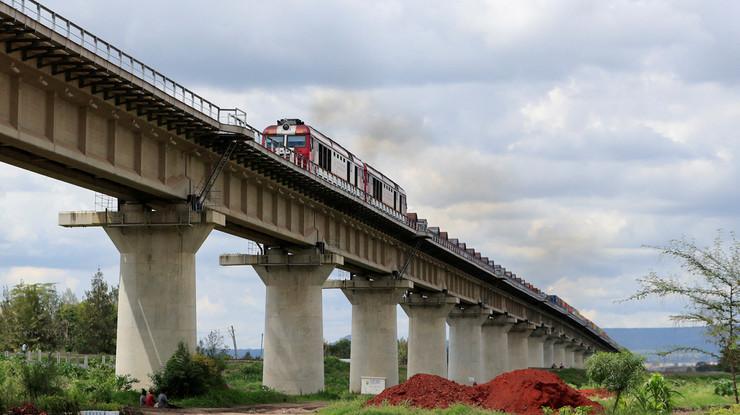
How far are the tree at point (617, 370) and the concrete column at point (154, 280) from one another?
16.7m

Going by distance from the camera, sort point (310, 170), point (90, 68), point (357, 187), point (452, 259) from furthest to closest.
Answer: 1. point (452, 259)
2. point (357, 187)
3. point (310, 170)
4. point (90, 68)

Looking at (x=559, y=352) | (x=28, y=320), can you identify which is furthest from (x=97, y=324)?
(x=559, y=352)

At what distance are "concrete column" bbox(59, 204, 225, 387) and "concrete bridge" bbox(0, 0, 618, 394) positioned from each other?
0.19ft

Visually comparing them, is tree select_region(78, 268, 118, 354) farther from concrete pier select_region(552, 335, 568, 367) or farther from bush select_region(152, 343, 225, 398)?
concrete pier select_region(552, 335, 568, 367)

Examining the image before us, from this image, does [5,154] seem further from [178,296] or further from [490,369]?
[490,369]

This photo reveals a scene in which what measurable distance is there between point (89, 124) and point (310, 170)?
21235 millimetres

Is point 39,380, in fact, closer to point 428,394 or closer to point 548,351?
point 428,394

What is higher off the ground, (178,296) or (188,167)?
(188,167)

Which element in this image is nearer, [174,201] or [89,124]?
[89,124]

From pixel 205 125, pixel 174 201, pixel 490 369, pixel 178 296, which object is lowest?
pixel 490 369

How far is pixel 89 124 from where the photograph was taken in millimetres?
37031

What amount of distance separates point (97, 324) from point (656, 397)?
253 ft

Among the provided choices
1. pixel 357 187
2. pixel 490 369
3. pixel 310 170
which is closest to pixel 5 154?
pixel 310 170

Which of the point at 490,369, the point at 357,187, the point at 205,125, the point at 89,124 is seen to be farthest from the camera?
the point at 490,369
